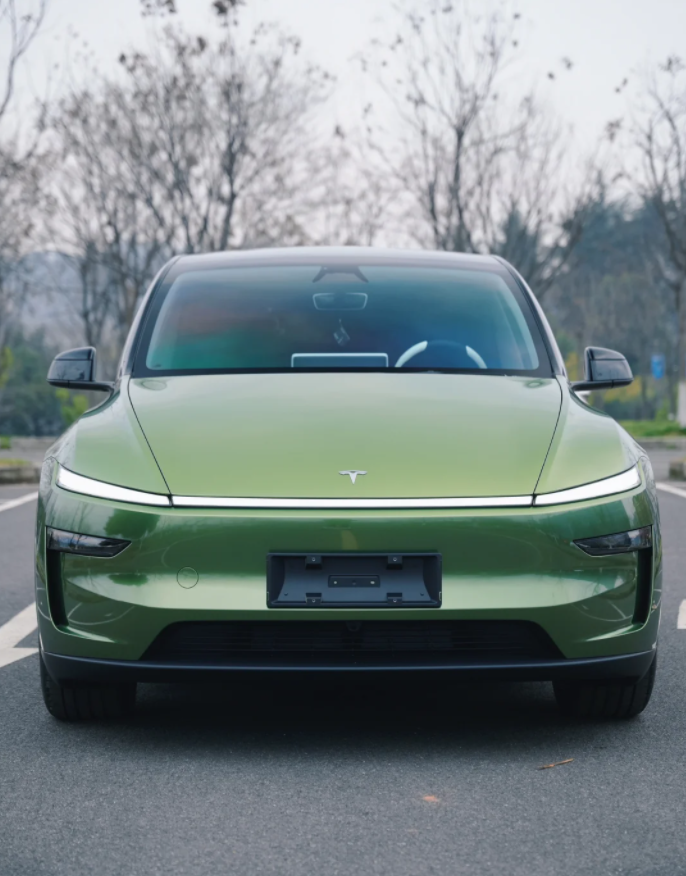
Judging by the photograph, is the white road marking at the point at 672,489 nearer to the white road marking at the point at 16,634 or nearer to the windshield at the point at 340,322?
the white road marking at the point at 16,634

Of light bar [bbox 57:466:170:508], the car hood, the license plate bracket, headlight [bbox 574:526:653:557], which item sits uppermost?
the car hood

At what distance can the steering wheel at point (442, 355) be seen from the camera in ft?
15.5

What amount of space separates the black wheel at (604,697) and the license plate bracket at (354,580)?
738 millimetres

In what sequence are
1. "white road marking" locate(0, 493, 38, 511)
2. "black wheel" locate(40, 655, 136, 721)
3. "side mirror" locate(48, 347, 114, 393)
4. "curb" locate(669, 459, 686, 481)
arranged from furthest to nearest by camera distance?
1. "curb" locate(669, 459, 686, 481)
2. "white road marking" locate(0, 493, 38, 511)
3. "side mirror" locate(48, 347, 114, 393)
4. "black wheel" locate(40, 655, 136, 721)

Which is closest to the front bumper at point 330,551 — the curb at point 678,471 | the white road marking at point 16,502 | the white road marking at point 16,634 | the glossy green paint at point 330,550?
the glossy green paint at point 330,550

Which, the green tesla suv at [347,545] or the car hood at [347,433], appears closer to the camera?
the green tesla suv at [347,545]

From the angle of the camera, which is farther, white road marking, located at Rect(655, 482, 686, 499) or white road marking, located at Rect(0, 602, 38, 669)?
white road marking, located at Rect(655, 482, 686, 499)

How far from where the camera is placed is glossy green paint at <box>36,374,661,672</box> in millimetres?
3594

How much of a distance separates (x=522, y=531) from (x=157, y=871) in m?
1.34

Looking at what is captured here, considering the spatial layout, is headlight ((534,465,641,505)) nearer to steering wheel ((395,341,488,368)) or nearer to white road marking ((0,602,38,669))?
steering wheel ((395,341,488,368))

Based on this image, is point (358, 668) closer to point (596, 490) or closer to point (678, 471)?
point (596, 490)

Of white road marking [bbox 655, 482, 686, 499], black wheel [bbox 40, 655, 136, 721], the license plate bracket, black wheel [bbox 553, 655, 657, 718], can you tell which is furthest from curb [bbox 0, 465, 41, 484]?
the license plate bracket

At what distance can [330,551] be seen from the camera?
11.8 ft

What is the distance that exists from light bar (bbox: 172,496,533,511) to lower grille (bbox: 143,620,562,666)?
0.31 m
